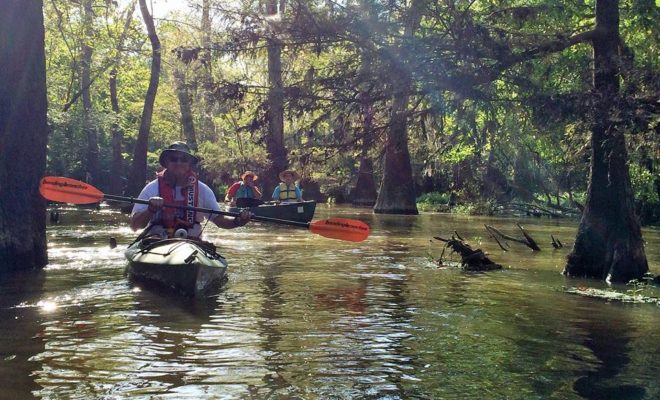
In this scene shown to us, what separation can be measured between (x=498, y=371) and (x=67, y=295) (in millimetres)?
Answer: 5561

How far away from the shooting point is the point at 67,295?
9.18m

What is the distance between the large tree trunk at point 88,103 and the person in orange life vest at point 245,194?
6773 mm

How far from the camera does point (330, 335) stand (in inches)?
282

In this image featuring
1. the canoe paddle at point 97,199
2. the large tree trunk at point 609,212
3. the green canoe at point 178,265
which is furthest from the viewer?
the large tree trunk at point 609,212

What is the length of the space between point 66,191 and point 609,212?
789 centimetres

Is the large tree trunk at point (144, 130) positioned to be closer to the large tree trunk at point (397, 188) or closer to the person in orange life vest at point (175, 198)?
the large tree trunk at point (397, 188)

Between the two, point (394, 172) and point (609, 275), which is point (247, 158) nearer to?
point (394, 172)

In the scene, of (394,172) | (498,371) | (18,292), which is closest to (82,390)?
(498,371)

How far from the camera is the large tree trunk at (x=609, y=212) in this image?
11.1 m

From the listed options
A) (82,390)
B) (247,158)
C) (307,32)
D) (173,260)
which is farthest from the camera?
(247,158)

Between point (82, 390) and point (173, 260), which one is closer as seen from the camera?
point (82, 390)

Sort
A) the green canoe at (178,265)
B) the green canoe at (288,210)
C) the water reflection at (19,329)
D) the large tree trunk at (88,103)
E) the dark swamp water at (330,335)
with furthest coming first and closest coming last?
the large tree trunk at (88,103)
the green canoe at (288,210)
the green canoe at (178,265)
the dark swamp water at (330,335)
the water reflection at (19,329)

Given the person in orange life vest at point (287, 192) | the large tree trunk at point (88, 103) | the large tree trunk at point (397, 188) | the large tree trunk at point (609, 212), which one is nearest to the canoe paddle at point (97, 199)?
the large tree trunk at point (609, 212)

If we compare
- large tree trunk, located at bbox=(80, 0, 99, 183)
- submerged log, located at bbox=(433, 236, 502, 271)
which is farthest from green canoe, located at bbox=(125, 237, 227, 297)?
large tree trunk, located at bbox=(80, 0, 99, 183)
